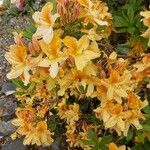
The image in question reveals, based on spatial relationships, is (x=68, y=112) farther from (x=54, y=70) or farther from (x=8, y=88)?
(x=8, y=88)

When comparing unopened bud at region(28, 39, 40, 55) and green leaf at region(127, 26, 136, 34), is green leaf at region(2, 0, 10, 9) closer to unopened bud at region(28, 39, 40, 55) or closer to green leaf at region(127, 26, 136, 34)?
green leaf at region(127, 26, 136, 34)

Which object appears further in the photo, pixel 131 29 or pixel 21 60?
pixel 131 29

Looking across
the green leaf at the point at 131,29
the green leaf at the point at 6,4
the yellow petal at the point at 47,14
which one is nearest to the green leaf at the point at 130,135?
the green leaf at the point at 131,29

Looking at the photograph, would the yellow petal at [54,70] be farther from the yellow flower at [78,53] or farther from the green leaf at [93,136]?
the green leaf at [93,136]

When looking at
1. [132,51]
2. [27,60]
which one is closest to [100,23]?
[27,60]

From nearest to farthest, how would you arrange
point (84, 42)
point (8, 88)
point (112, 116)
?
1. point (84, 42)
2. point (112, 116)
3. point (8, 88)

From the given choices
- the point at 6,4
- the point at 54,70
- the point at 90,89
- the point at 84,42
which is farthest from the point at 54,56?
the point at 6,4

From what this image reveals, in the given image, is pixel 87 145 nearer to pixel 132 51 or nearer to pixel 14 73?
pixel 132 51
